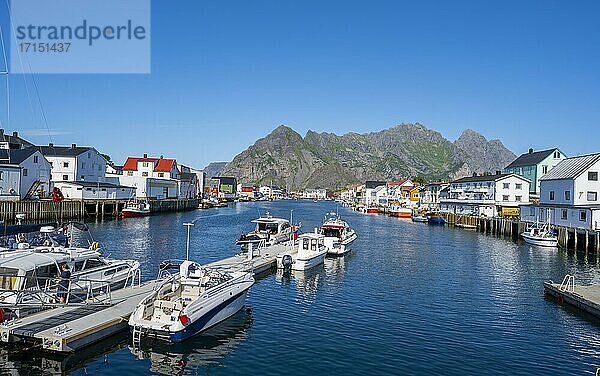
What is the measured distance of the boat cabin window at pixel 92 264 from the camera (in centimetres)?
2746

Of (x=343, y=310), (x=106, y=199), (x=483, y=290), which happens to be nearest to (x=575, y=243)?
(x=483, y=290)

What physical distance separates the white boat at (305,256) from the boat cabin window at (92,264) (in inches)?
582

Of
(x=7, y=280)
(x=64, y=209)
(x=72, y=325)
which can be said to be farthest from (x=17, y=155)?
(x=72, y=325)

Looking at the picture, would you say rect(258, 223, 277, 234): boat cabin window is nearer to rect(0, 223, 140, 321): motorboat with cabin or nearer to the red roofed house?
rect(0, 223, 140, 321): motorboat with cabin

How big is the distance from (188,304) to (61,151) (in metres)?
87.4

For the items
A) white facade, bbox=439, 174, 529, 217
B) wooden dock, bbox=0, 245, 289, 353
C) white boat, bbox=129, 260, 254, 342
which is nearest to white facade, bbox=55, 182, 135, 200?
white facade, bbox=439, 174, 529, 217

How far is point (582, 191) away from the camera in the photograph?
6450 centimetres

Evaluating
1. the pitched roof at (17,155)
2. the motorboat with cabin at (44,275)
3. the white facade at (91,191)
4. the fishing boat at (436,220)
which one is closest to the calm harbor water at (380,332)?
the motorboat with cabin at (44,275)

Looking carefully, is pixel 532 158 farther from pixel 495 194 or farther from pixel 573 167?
pixel 573 167

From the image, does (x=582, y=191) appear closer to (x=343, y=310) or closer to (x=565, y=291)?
(x=565, y=291)

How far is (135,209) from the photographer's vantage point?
325 ft

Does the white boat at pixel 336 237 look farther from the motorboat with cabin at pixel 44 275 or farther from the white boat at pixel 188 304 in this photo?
the white boat at pixel 188 304

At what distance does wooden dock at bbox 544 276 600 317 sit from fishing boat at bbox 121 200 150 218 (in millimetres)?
78874

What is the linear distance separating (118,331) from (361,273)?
23241 millimetres
